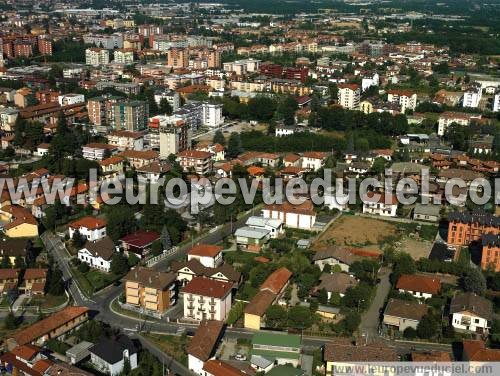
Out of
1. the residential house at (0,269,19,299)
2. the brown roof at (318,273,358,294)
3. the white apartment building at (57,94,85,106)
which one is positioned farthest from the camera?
the white apartment building at (57,94,85,106)

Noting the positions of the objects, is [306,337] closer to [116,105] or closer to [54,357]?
[54,357]

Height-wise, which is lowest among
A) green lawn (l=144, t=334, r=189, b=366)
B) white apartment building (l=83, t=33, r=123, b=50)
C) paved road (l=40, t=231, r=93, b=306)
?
paved road (l=40, t=231, r=93, b=306)

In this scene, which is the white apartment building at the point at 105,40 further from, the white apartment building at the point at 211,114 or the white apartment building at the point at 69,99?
the white apartment building at the point at 211,114

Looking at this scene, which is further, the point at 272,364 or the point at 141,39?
the point at 141,39

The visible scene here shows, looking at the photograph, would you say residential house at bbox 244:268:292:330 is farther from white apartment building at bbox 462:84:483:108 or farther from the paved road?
white apartment building at bbox 462:84:483:108

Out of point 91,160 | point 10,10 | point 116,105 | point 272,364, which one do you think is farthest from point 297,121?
point 10,10

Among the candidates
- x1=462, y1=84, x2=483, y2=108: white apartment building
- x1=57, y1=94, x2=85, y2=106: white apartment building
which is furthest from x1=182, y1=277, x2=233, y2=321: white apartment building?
x1=462, y1=84, x2=483, y2=108: white apartment building
